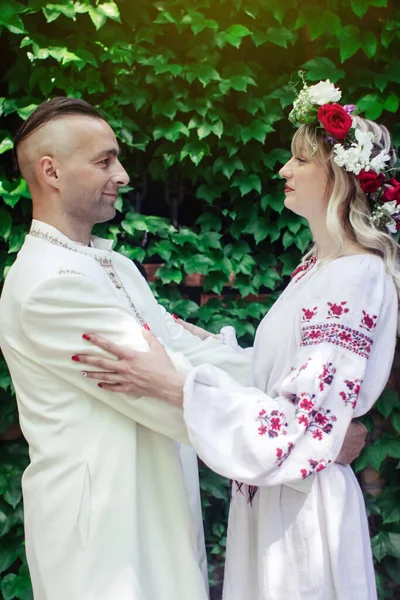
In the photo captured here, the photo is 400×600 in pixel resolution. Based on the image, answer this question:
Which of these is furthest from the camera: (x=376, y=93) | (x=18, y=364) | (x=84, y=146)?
(x=376, y=93)

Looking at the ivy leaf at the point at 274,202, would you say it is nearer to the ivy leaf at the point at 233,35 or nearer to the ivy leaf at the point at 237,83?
the ivy leaf at the point at 237,83

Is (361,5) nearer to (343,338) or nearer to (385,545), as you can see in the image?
(343,338)

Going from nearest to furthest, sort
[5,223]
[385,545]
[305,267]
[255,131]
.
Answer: [305,267] → [5,223] → [255,131] → [385,545]

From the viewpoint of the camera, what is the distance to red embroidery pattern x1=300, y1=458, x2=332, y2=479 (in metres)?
1.76

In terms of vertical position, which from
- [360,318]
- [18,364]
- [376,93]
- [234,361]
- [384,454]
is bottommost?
[384,454]

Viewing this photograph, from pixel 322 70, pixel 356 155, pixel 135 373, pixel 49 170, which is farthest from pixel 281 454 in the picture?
pixel 322 70

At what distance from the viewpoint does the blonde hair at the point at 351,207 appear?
1984 mm

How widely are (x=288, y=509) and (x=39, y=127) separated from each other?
1.31 m

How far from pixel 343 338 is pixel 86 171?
886mm

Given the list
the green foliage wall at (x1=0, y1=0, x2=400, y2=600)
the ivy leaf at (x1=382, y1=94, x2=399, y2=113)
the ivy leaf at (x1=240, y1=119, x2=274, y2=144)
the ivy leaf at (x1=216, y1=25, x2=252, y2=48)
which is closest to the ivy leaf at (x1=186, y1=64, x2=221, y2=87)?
the green foliage wall at (x1=0, y1=0, x2=400, y2=600)

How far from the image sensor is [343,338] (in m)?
1.84

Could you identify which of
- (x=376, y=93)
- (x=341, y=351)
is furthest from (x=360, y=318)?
(x=376, y=93)

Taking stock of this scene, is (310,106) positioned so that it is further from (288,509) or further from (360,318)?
(288,509)

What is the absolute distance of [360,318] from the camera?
6.08 feet
